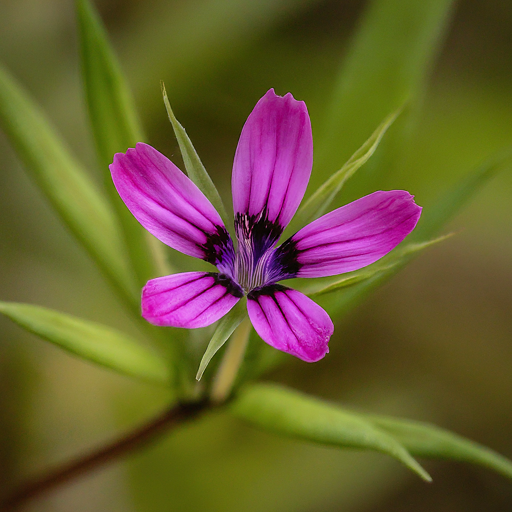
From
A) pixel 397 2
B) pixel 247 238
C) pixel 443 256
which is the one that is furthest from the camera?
pixel 443 256

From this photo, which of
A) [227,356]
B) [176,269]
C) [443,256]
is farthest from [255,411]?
[443,256]

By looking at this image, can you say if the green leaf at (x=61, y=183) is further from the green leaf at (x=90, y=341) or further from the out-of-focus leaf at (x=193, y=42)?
the out-of-focus leaf at (x=193, y=42)

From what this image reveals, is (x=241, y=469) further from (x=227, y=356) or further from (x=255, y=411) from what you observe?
(x=227, y=356)

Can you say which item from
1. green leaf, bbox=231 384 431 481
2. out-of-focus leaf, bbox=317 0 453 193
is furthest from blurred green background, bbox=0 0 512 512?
green leaf, bbox=231 384 431 481

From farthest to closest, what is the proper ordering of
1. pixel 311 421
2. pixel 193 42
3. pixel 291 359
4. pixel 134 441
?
1. pixel 193 42
2. pixel 291 359
3. pixel 134 441
4. pixel 311 421

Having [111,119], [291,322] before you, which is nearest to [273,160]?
[291,322]

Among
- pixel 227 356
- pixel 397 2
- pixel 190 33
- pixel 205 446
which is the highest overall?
pixel 190 33

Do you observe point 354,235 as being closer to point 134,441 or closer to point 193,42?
point 134,441
